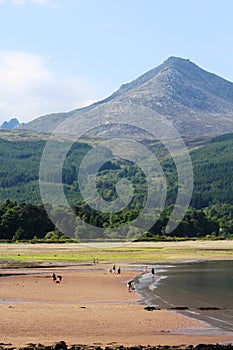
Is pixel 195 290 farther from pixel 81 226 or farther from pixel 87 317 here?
pixel 81 226

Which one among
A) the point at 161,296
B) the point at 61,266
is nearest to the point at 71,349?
the point at 161,296

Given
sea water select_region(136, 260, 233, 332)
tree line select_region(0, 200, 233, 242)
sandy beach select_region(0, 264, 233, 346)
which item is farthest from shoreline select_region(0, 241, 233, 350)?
tree line select_region(0, 200, 233, 242)

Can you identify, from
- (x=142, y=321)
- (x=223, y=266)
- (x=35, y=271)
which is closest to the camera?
(x=142, y=321)

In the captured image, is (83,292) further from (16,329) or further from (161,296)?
(16,329)

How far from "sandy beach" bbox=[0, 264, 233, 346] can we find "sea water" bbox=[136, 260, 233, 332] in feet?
4.80

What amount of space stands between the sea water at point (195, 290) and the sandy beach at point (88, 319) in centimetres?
146

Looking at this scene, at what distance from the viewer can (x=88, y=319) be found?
110ft

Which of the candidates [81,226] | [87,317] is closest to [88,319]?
[87,317]

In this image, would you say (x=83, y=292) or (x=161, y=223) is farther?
(x=161, y=223)

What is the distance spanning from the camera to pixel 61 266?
3017 inches

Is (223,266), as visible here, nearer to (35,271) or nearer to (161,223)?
(35,271)

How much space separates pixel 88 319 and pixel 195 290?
1753 cm

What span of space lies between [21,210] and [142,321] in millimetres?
126111

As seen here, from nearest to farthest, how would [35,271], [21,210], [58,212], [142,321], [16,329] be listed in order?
[16,329] → [142,321] → [35,271] → [21,210] → [58,212]
